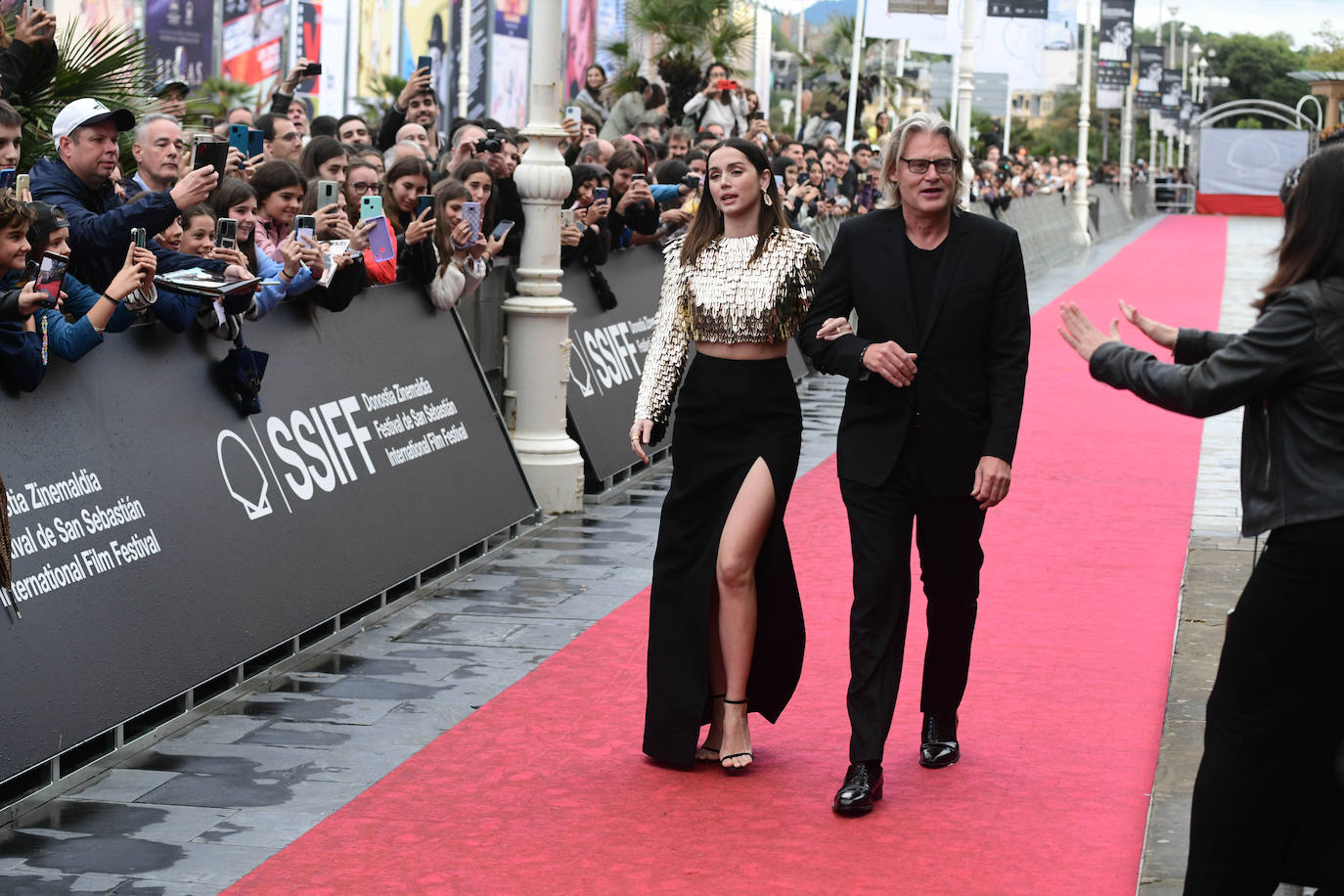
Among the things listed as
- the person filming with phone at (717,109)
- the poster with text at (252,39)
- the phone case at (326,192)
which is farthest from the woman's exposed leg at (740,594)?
the poster with text at (252,39)

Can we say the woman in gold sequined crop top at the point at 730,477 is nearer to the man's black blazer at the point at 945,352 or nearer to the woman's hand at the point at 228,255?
the man's black blazer at the point at 945,352

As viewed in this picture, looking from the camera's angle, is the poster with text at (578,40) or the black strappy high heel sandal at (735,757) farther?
the poster with text at (578,40)

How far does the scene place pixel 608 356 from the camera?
1241 cm

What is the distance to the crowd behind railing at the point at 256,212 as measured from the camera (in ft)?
20.2

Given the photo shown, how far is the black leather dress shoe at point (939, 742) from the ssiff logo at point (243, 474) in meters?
2.80

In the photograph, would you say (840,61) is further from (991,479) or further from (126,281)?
(991,479)

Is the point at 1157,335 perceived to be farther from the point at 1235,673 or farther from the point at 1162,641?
the point at 1162,641

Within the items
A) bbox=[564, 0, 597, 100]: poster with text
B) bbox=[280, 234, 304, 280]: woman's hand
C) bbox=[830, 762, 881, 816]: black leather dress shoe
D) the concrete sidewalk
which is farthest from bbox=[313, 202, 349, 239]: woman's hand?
bbox=[564, 0, 597, 100]: poster with text

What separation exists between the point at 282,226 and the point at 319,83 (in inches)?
837

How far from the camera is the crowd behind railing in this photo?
615cm

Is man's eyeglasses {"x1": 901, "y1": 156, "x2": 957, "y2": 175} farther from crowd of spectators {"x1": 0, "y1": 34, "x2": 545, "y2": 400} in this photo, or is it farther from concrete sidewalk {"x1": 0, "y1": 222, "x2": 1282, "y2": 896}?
crowd of spectators {"x1": 0, "y1": 34, "x2": 545, "y2": 400}

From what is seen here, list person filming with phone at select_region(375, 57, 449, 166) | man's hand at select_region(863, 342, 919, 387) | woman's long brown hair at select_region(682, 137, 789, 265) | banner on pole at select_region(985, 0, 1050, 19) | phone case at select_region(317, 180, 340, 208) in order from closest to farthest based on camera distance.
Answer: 1. man's hand at select_region(863, 342, 919, 387)
2. woman's long brown hair at select_region(682, 137, 789, 265)
3. phone case at select_region(317, 180, 340, 208)
4. person filming with phone at select_region(375, 57, 449, 166)
5. banner on pole at select_region(985, 0, 1050, 19)

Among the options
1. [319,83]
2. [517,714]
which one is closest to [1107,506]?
[517,714]

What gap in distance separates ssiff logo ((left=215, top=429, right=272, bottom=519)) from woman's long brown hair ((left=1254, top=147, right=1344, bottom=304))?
4374mm
